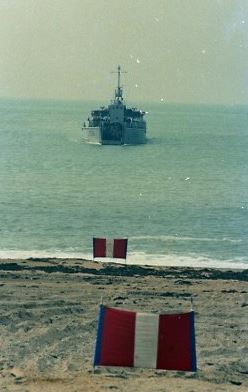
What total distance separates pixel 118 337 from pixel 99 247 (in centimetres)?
1045

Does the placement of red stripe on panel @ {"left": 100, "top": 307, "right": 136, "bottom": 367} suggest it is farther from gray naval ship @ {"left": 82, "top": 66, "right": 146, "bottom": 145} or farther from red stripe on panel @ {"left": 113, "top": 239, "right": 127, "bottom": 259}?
gray naval ship @ {"left": 82, "top": 66, "right": 146, "bottom": 145}

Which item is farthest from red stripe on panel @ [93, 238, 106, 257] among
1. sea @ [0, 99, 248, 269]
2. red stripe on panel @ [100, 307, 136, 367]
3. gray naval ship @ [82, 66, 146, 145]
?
gray naval ship @ [82, 66, 146, 145]

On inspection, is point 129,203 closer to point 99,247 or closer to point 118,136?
point 99,247

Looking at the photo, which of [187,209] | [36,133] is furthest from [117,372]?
[36,133]

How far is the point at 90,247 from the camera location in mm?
27328

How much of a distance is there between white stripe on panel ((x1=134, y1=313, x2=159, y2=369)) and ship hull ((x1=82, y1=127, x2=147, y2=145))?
85.1 metres

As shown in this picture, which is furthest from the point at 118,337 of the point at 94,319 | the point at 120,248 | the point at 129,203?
the point at 129,203

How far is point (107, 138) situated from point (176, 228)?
62159 mm

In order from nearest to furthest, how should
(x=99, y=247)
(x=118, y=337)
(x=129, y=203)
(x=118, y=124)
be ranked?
(x=118, y=337) → (x=99, y=247) → (x=129, y=203) → (x=118, y=124)

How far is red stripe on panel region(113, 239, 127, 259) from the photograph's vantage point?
18531 millimetres

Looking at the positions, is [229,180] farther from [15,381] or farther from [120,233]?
[15,381]

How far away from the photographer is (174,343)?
26.0 feet

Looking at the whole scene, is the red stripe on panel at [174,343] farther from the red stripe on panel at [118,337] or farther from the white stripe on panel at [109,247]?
the white stripe on panel at [109,247]

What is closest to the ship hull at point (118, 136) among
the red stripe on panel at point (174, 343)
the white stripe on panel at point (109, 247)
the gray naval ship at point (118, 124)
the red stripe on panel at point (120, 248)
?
the gray naval ship at point (118, 124)
